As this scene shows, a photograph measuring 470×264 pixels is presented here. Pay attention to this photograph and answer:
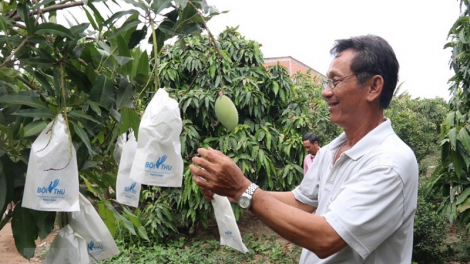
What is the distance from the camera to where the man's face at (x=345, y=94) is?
1.41 m

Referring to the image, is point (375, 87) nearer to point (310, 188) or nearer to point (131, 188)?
point (310, 188)

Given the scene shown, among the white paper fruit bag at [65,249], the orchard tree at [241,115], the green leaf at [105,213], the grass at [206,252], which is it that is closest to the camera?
the white paper fruit bag at [65,249]

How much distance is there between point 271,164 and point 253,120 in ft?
1.97

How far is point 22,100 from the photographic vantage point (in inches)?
49.2

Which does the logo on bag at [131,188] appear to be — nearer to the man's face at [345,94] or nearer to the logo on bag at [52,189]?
the logo on bag at [52,189]

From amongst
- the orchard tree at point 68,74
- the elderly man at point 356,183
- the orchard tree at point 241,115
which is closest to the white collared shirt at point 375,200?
the elderly man at point 356,183

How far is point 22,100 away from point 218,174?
511 millimetres

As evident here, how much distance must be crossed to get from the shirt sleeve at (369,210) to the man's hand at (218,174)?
0.76 ft

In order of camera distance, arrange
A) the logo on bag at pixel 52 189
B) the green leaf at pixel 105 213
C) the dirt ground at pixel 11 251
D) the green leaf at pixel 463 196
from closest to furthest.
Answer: the logo on bag at pixel 52 189 < the green leaf at pixel 105 213 < the green leaf at pixel 463 196 < the dirt ground at pixel 11 251

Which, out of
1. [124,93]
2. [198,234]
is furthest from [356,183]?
[198,234]

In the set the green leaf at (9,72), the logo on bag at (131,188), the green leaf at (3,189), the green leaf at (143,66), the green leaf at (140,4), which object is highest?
the green leaf at (140,4)

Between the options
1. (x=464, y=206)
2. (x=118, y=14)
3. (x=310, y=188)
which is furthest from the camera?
(x=464, y=206)

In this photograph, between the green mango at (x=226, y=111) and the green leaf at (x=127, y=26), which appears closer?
the green leaf at (x=127, y=26)

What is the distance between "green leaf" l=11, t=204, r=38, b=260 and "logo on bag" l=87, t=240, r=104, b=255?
27cm
